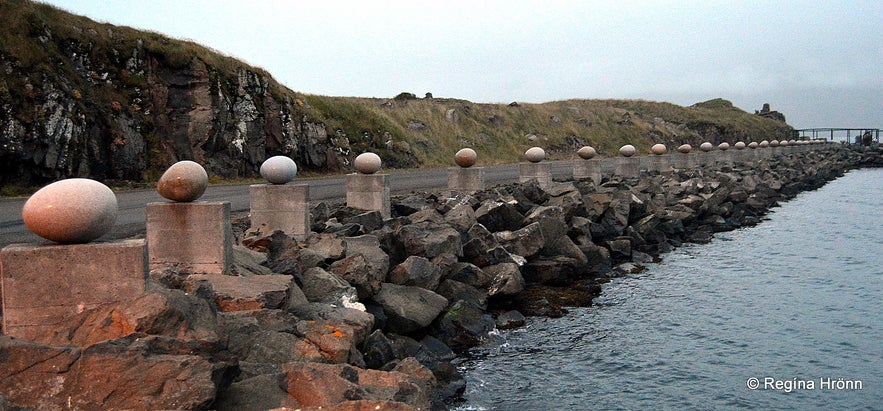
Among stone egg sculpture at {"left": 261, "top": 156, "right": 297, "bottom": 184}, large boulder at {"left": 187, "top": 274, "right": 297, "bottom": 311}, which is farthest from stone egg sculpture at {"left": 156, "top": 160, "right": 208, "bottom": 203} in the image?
stone egg sculpture at {"left": 261, "top": 156, "right": 297, "bottom": 184}

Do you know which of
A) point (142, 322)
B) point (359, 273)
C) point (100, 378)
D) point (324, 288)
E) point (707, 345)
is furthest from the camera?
point (707, 345)

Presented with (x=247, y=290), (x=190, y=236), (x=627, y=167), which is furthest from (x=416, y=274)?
(x=627, y=167)

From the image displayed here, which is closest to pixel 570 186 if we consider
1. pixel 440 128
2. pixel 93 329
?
pixel 93 329

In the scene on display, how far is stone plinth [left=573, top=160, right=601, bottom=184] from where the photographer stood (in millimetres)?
23766

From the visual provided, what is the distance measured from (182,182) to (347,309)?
2368 millimetres

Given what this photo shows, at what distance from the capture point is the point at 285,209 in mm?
11273

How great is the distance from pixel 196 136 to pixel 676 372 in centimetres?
1975

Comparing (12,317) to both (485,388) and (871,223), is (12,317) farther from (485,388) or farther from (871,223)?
(871,223)

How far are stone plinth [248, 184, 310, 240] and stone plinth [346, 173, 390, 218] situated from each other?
282 centimetres

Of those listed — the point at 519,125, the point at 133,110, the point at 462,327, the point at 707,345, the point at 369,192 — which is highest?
the point at 519,125

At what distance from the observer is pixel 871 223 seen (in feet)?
83.1

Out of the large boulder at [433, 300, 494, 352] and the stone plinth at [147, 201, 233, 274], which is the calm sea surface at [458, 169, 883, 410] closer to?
the large boulder at [433, 300, 494, 352]

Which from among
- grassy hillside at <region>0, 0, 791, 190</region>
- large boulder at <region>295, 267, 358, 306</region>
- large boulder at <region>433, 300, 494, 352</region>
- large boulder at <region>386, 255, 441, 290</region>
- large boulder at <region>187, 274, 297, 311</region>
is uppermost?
grassy hillside at <region>0, 0, 791, 190</region>

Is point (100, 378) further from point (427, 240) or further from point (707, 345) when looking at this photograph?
point (707, 345)
